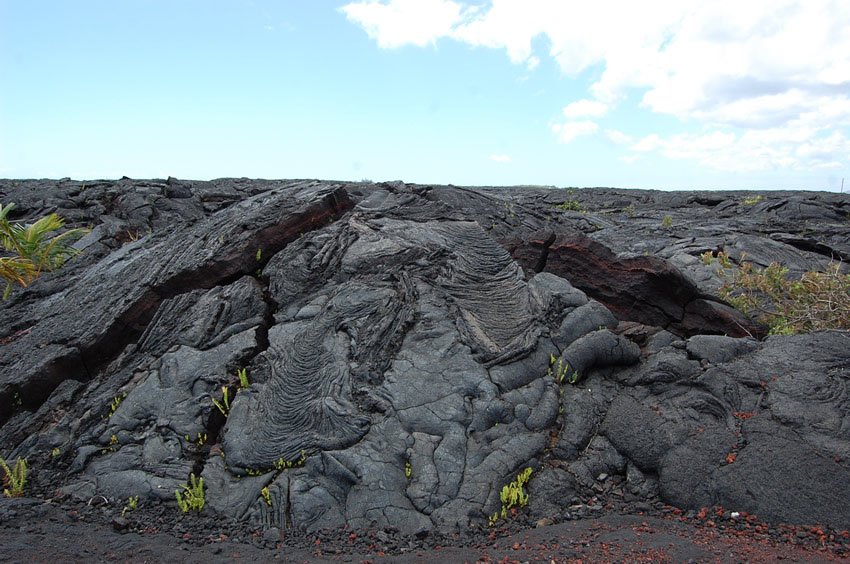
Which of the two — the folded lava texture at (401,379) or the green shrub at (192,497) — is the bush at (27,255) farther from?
the green shrub at (192,497)

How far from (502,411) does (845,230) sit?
16.5 metres

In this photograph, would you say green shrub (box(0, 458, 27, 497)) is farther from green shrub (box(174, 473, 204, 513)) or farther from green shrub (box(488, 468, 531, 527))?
green shrub (box(488, 468, 531, 527))

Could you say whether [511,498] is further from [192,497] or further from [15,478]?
[15,478]

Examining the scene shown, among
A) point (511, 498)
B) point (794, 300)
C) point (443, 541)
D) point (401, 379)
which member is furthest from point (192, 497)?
point (794, 300)

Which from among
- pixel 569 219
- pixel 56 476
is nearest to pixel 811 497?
pixel 56 476

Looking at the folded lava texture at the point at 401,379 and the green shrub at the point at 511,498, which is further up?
the folded lava texture at the point at 401,379

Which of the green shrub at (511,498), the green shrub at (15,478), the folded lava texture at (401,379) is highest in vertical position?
the folded lava texture at (401,379)

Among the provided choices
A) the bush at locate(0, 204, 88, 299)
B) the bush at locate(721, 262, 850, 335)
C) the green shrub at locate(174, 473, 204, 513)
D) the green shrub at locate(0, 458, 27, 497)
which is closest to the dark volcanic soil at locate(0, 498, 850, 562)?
the green shrub at locate(174, 473, 204, 513)

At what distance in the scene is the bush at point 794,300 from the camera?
8.95 metres

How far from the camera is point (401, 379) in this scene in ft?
21.8

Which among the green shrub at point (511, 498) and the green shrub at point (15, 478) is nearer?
the green shrub at point (511, 498)

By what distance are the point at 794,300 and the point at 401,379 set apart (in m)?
7.60

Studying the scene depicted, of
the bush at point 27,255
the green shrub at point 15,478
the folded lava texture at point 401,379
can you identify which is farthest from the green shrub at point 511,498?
the bush at point 27,255

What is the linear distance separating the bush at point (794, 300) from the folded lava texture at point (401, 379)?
79 cm
